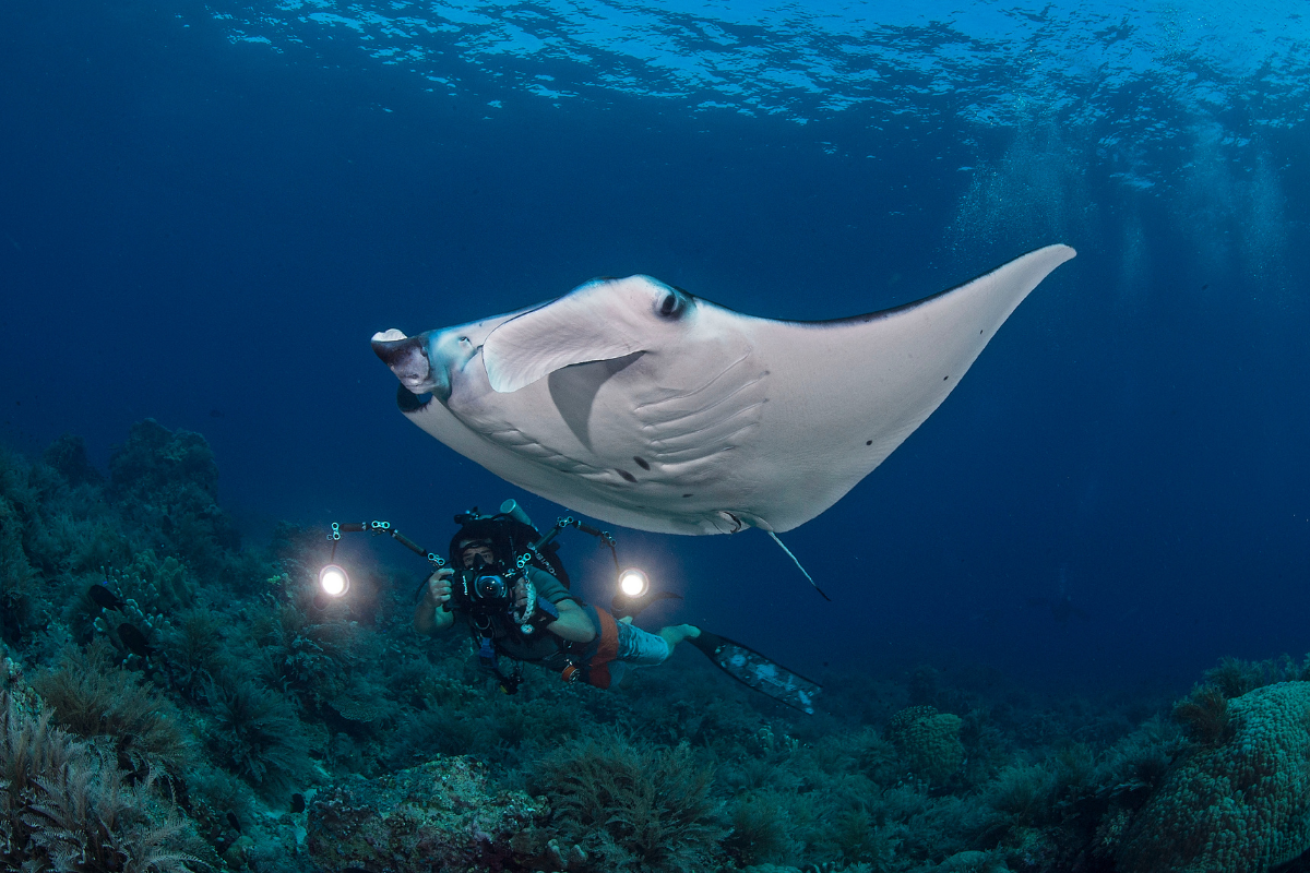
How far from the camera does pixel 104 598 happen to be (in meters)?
4.20

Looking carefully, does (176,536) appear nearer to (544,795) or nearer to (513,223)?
(544,795)

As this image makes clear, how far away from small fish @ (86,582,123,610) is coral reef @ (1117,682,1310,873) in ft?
22.0

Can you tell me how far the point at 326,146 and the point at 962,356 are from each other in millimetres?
42099

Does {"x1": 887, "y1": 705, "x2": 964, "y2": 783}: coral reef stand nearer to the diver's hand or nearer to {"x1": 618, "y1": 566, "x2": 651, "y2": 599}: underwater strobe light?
{"x1": 618, "y1": 566, "x2": 651, "y2": 599}: underwater strobe light

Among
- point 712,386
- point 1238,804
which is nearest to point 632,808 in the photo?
point 712,386

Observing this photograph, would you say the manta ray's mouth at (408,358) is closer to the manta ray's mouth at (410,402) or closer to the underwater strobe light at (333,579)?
the manta ray's mouth at (410,402)

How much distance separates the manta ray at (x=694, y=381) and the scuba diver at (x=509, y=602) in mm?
1182

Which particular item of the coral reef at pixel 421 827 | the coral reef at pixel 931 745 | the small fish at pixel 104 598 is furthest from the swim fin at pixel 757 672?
the small fish at pixel 104 598

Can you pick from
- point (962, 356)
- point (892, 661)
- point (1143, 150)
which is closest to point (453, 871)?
point (962, 356)

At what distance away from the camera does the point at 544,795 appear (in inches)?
126

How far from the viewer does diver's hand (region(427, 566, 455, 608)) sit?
4.15 m

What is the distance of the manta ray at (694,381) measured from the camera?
Result: 1.91m

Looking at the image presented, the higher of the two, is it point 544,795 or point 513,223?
point 513,223

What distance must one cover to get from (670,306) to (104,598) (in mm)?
4934
